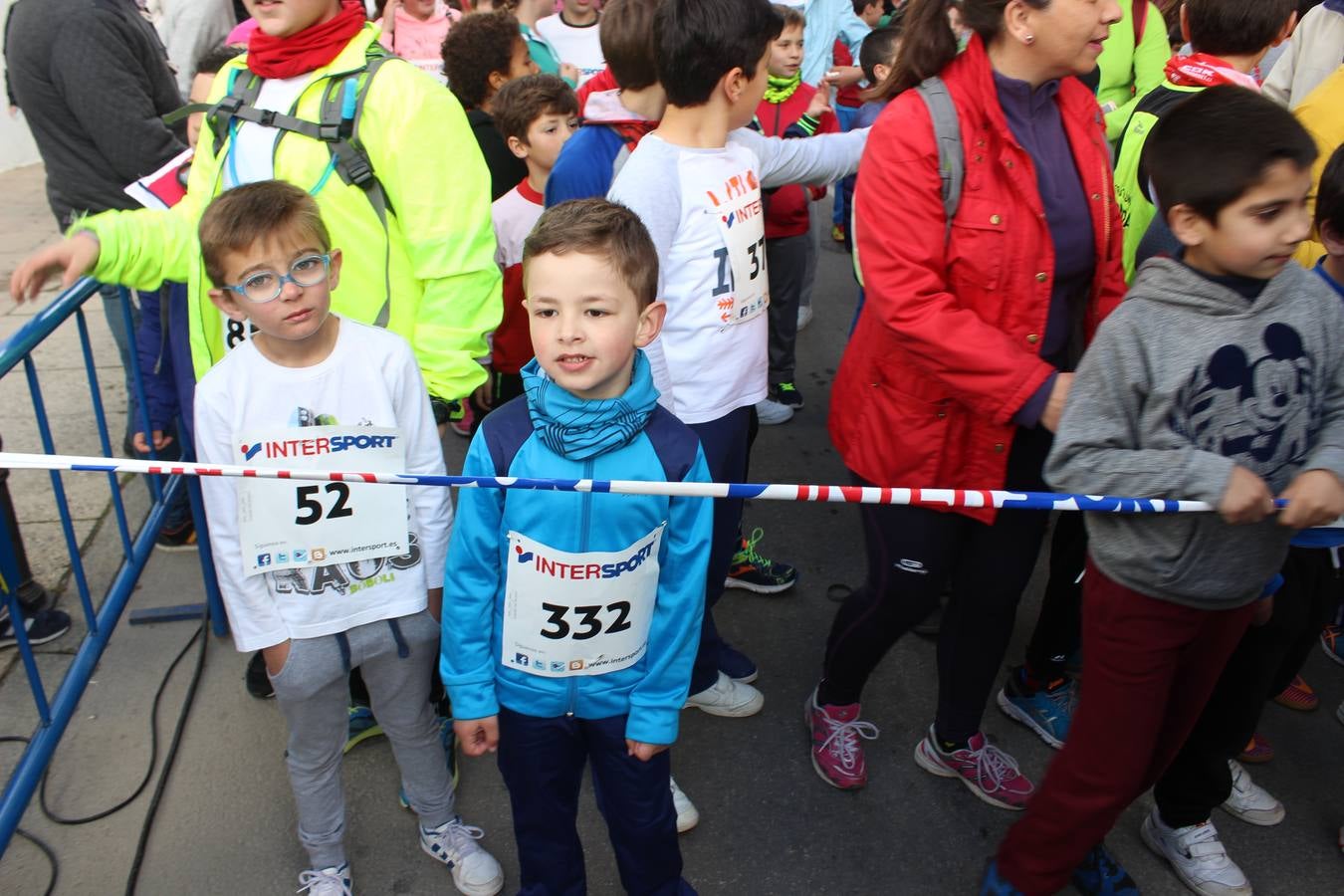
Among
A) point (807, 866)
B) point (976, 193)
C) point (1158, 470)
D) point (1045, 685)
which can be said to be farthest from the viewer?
point (1045, 685)

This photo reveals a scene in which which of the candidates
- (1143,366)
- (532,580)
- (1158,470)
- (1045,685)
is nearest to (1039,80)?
(1143,366)

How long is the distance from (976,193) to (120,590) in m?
2.46

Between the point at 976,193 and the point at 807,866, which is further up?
the point at 976,193

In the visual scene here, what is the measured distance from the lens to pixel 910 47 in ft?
7.84

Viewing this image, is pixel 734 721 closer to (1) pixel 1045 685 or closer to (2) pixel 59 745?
(1) pixel 1045 685

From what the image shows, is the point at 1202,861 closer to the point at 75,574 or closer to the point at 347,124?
the point at 347,124

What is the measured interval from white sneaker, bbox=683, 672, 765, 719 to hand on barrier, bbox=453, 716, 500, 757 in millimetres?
1173

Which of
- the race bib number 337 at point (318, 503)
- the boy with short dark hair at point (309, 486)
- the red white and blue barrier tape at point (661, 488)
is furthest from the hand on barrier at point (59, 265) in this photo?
the race bib number 337 at point (318, 503)

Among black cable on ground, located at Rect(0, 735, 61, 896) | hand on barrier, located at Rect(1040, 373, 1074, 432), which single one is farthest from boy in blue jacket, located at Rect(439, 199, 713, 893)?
black cable on ground, located at Rect(0, 735, 61, 896)

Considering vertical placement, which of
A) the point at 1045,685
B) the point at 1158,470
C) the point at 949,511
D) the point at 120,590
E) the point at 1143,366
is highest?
the point at 1143,366

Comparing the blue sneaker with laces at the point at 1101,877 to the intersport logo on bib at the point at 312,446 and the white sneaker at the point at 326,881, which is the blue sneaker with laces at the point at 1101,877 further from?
the intersport logo on bib at the point at 312,446

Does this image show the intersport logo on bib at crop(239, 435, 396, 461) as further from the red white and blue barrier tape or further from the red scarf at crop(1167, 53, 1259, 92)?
the red scarf at crop(1167, 53, 1259, 92)

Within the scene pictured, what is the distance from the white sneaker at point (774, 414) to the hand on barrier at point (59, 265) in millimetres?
3277

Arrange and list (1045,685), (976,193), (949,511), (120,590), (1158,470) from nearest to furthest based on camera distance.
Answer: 1. (1158,470)
2. (976,193)
3. (949,511)
4. (120,590)
5. (1045,685)
